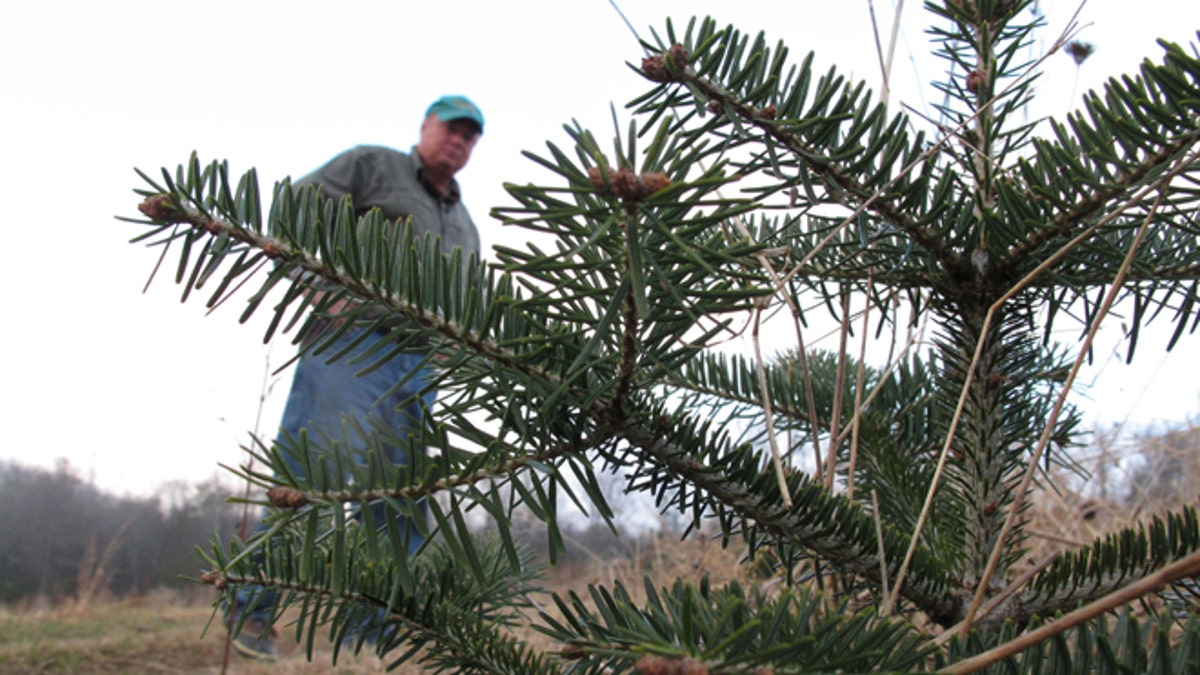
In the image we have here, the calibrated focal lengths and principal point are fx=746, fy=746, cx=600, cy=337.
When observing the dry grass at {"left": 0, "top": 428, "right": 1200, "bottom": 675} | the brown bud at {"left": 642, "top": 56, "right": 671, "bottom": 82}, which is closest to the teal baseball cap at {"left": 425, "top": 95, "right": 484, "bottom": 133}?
the dry grass at {"left": 0, "top": 428, "right": 1200, "bottom": 675}

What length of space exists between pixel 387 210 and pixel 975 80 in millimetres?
1901

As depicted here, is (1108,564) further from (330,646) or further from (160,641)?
(160,641)

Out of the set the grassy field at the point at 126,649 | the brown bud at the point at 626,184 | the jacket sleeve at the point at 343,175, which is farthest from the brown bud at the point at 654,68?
the jacket sleeve at the point at 343,175

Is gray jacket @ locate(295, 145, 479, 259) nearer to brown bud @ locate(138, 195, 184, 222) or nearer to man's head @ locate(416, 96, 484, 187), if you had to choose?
man's head @ locate(416, 96, 484, 187)

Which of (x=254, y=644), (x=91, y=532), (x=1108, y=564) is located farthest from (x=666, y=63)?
(x=91, y=532)

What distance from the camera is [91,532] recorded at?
4.70 meters

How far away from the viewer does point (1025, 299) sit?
58 centimetres

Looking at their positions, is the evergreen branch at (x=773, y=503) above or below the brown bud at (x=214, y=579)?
above

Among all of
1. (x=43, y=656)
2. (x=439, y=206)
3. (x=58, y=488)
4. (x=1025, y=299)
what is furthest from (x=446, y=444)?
(x=58, y=488)

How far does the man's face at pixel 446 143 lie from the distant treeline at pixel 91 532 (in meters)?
2.52

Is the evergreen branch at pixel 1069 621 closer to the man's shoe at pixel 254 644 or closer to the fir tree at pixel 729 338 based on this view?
the fir tree at pixel 729 338

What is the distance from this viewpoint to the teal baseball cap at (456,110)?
2566mm

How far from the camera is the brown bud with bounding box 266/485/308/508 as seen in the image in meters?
0.35

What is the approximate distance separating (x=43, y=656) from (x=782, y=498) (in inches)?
115
